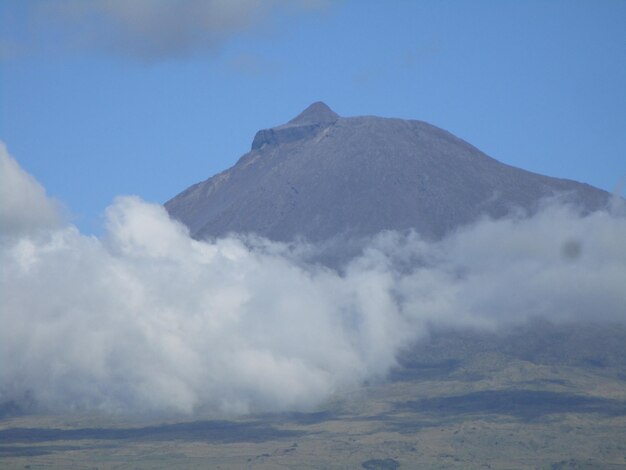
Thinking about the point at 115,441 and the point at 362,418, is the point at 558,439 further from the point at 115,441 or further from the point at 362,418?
the point at 115,441

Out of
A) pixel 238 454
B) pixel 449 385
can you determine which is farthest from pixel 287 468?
pixel 449 385

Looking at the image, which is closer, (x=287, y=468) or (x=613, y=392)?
(x=287, y=468)

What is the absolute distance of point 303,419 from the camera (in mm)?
189000

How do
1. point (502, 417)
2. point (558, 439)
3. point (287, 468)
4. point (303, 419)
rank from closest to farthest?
point (287, 468) → point (558, 439) → point (502, 417) → point (303, 419)

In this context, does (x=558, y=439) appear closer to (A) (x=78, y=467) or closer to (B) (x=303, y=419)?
(B) (x=303, y=419)

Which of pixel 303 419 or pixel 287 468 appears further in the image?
pixel 303 419

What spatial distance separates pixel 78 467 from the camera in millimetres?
158875

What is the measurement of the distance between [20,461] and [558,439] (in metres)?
68.2

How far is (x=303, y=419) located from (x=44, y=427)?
3914 cm

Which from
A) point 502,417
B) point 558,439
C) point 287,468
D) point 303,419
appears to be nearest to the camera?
point 287,468

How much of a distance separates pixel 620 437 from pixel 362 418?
38037 mm

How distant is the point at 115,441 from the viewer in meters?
179

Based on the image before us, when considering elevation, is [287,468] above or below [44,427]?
below

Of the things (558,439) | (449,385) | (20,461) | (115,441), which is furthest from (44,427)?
(558,439)
